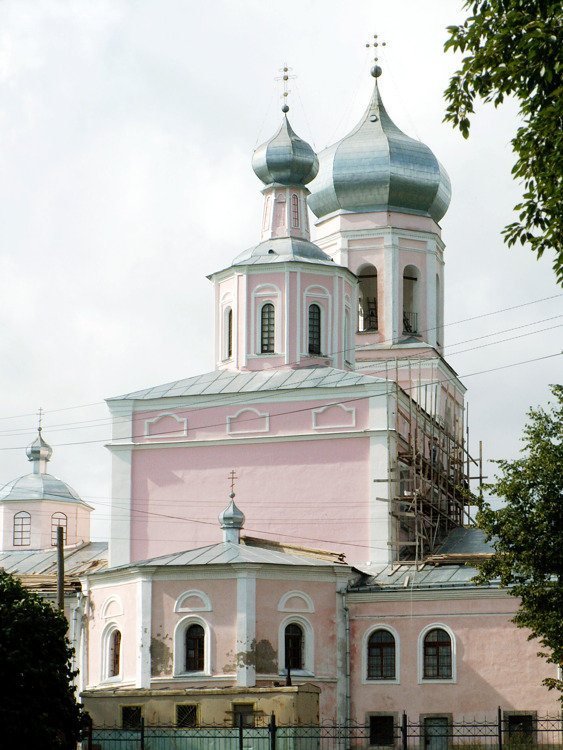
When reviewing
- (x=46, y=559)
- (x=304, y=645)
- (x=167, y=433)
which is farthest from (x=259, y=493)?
(x=46, y=559)

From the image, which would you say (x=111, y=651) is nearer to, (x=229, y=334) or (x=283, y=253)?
(x=229, y=334)

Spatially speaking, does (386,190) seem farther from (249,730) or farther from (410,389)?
(249,730)

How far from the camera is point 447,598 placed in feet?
97.2

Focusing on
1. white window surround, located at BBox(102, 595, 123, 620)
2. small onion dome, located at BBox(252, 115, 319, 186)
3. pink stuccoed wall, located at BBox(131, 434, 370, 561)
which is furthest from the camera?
small onion dome, located at BBox(252, 115, 319, 186)

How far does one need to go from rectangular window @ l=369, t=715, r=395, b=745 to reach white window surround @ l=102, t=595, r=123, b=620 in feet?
18.7

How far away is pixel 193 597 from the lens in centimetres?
2898

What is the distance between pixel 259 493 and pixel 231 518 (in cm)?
236

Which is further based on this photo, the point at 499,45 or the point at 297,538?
the point at 297,538

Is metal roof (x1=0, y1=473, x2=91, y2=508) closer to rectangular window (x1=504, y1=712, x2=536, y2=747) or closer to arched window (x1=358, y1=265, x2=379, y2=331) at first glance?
arched window (x1=358, y1=265, x2=379, y2=331)

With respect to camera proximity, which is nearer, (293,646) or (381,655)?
(293,646)

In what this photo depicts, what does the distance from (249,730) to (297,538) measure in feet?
28.2

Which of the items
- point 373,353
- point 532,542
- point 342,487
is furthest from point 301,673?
point 373,353

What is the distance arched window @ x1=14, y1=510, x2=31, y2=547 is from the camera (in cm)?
4644

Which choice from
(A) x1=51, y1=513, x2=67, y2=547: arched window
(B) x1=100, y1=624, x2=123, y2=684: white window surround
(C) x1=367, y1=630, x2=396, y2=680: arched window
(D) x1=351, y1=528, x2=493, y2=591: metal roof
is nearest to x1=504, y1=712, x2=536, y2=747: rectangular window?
(C) x1=367, y1=630, x2=396, y2=680: arched window
